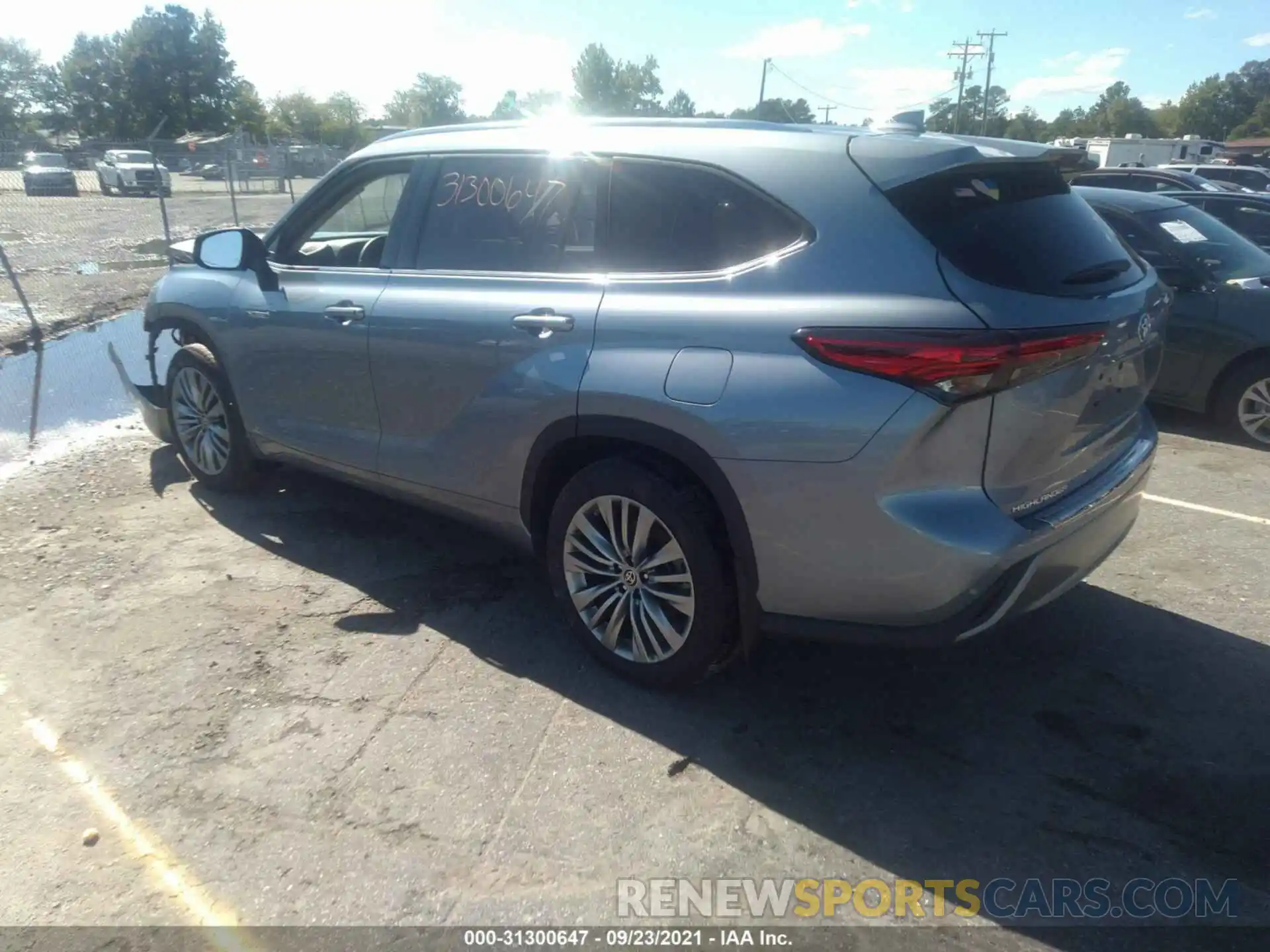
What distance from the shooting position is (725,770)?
3070 millimetres

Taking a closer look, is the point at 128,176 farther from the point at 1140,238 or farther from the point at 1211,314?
the point at 1211,314

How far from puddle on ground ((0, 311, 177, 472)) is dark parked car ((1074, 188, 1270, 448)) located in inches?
272

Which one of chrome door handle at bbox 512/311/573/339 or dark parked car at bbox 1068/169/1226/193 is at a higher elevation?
dark parked car at bbox 1068/169/1226/193

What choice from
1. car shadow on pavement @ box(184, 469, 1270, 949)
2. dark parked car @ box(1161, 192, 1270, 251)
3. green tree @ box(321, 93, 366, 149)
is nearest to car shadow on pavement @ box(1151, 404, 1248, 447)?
car shadow on pavement @ box(184, 469, 1270, 949)

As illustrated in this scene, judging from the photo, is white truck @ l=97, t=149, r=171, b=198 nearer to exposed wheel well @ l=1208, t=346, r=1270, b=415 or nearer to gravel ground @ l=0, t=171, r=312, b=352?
gravel ground @ l=0, t=171, r=312, b=352

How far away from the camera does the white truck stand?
22.4 meters

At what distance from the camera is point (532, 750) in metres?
3.18

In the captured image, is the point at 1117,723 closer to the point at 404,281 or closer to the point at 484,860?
the point at 484,860

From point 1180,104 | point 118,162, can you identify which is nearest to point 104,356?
point 118,162

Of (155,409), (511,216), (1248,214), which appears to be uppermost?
(511,216)

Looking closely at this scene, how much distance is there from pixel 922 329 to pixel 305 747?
2295 millimetres

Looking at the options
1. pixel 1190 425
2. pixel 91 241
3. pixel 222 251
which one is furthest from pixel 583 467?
pixel 91 241

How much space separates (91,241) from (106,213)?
410 cm

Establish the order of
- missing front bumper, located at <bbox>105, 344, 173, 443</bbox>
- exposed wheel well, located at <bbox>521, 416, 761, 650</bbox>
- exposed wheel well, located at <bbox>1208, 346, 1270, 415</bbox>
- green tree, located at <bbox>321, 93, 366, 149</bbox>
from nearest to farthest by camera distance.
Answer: exposed wheel well, located at <bbox>521, 416, 761, 650</bbox> → missing front bumper, located at <bbox>105, 344, 173, 443</bbox> → exposed wheel well, located at <bbox>1208, 346, 1270, 415</bbox> → green tree, located at <bbox>321, 93, 366, 149</bbox>
